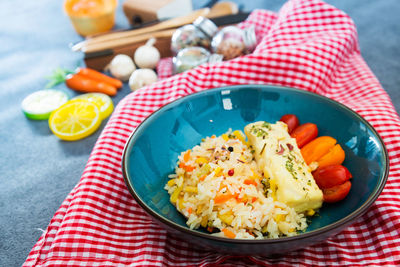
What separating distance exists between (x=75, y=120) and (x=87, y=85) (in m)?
0.57

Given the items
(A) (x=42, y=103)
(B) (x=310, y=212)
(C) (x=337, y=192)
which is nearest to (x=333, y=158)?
(C) (x=337, y=192)

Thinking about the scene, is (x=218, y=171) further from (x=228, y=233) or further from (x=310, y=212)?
(x=310, y=212)

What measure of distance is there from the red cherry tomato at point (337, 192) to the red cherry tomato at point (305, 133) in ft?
1.08

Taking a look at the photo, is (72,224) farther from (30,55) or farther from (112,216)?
(30,55)

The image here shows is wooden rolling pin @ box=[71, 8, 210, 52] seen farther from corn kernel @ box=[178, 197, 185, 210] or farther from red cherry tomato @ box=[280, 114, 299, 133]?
corn kernel @ box=[178, 197, 185, 210]

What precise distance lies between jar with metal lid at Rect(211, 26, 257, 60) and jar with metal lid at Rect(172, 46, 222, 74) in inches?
5.7

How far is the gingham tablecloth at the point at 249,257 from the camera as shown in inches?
58.7

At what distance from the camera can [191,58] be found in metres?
2.83

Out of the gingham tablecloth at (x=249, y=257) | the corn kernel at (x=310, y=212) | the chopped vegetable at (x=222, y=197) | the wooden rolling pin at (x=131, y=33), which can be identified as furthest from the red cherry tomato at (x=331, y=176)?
the wooden rolling pin at (x=131, y=33)

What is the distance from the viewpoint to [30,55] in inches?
151

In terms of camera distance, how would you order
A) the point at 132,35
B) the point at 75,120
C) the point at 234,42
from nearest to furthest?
the point at 75,120
the point at 234,42
the point at 132,35

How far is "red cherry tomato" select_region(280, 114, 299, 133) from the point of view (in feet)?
6.17

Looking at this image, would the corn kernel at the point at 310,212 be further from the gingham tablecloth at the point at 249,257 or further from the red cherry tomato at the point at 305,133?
the red cherry tomato at the point at 305,133

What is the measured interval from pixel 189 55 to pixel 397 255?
2021 millimetres
